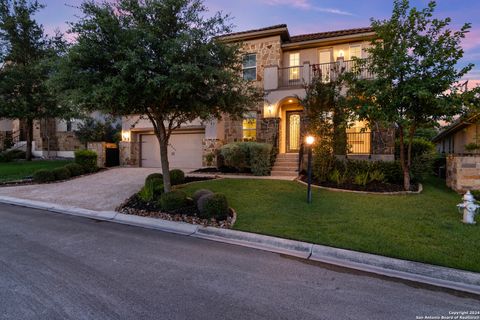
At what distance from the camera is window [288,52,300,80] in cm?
1457

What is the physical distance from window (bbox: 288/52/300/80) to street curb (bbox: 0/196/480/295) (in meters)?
11.1

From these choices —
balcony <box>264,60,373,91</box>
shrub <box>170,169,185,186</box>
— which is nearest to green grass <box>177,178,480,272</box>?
shrub <box>170,169,185,186</box>

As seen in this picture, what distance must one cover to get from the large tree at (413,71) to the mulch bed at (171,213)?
19.4ft

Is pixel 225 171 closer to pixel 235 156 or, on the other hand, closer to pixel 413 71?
pixel 235 156

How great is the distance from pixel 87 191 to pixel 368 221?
31.8 ft

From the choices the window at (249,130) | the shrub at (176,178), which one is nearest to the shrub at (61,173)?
the shrub at (176,178)

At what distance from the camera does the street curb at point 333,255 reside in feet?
12.3

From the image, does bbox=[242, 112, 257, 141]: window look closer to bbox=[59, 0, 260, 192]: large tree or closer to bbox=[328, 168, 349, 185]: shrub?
bbox=[328, 168, 349, 185]: shrub

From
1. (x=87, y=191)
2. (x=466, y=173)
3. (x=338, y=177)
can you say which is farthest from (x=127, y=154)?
(x=466, y=173)

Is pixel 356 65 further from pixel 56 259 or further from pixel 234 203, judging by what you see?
pixel 56 259

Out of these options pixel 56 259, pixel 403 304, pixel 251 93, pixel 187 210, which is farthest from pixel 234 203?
pixel 403 304

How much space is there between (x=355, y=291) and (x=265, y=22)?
14924mm

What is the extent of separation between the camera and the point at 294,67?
1432 centimetres

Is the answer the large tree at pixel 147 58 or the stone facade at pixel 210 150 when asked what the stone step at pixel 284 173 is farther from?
the large tree at pixel 147 58
